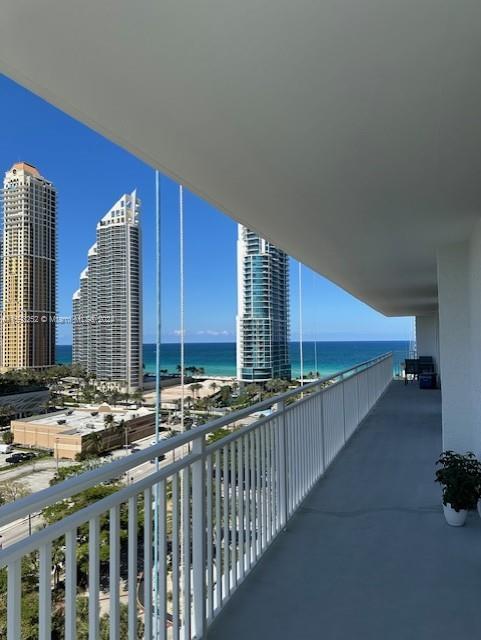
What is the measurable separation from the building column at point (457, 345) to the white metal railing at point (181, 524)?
1.38m

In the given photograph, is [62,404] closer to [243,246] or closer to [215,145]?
[215,145]

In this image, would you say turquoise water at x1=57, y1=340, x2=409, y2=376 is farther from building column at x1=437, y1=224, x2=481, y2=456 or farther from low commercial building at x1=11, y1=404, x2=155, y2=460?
building column at x1=437, y1=224, x2=481, y2=456

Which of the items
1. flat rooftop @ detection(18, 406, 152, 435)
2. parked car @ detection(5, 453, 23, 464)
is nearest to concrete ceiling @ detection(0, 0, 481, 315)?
parked car @ detection(5, 453, 23, 464)

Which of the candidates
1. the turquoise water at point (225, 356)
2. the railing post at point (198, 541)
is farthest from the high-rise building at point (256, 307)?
the railing post at point (198, 541)

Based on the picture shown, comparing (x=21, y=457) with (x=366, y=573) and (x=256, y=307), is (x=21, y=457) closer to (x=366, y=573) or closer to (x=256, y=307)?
(x=366, y=573)

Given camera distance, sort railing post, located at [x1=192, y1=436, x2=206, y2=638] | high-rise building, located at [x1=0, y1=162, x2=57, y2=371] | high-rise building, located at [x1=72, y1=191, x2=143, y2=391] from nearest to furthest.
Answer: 1. railing post, located at [x1=192, y1=436, x2=206, y2=638]
2. high-rise building, located at [x1=0, y1=162, x2=57, y2=371]
3. high-rise building, located at [x1=72, y1=191, x2=143, y2=391]

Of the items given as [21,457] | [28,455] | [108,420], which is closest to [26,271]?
[108,420]

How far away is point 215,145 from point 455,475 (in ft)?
9.01

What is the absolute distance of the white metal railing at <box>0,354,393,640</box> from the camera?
1134mm

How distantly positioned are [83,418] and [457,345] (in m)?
4.97

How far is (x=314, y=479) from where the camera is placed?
413 centimetres

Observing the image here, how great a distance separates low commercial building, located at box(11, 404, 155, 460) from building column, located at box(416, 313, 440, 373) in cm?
1022

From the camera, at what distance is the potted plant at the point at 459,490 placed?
3.19 m

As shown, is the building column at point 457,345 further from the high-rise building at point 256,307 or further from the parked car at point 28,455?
the high-rise building at point 256,307
